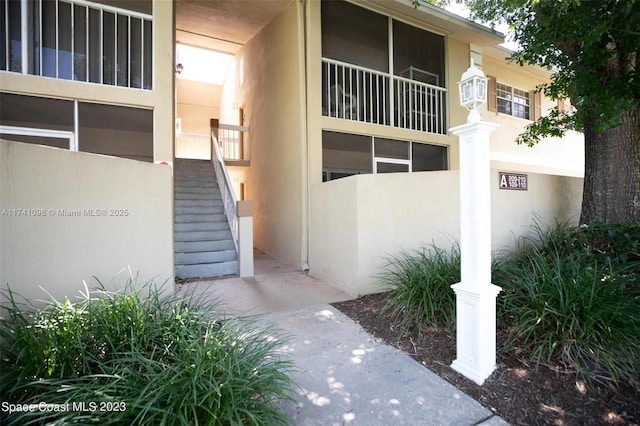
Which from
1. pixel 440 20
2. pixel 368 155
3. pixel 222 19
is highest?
pixel 222 19

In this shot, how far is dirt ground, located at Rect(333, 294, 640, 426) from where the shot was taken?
7.57 feet

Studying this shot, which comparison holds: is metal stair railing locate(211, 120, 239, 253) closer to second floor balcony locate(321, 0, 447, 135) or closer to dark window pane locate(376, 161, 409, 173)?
second floor balcony locate(321, 0, 447, 135)

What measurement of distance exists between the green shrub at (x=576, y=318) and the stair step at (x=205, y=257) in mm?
4304

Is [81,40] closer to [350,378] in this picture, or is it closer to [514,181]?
[350,378]

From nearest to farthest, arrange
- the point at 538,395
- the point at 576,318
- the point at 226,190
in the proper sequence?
1. the point at 538,395
2. the point at 576,318
3. the point at 226,190

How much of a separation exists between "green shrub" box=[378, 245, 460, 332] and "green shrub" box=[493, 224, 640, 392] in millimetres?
489

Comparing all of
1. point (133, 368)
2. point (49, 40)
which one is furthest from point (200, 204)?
point (133, 368)

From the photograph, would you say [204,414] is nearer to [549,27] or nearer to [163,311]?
[163,311]

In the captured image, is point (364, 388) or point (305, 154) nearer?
point (364, 388)

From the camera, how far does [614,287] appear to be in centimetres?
304

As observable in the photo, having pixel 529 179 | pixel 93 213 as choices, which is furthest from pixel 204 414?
pixel 529 179

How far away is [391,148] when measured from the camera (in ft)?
24.5

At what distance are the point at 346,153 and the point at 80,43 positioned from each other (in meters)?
4.80

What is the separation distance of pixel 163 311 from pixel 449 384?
235 centimetres
